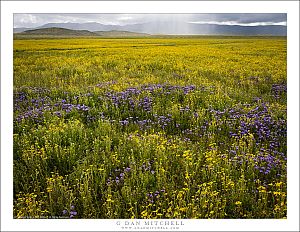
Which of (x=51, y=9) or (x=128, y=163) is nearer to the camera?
(x=128, y=163)

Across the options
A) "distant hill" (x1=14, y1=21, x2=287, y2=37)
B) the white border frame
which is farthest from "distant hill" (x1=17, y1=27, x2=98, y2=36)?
the white border frame

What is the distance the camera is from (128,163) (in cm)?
404

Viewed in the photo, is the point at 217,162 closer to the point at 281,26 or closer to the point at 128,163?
the point at 128,163

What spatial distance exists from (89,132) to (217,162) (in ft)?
5.27

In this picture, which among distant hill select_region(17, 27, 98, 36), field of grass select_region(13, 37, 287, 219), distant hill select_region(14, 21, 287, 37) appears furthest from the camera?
distant hill select_region(17, 27, 98, 36)

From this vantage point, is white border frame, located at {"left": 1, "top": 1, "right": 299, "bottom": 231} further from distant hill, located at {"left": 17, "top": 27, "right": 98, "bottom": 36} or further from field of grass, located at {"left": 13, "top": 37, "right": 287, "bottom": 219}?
distant hill, located at {"left": 17, "top": 27, "right": 98, "bottom": 36}

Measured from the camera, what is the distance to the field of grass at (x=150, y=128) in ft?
12.2

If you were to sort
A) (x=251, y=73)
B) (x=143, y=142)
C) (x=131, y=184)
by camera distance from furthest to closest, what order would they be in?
1. (x=251, y=73)
2. (x=143, y=142)
3. (x=131, y=184)

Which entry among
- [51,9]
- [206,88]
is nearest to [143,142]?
[206,88]

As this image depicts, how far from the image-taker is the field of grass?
372cm

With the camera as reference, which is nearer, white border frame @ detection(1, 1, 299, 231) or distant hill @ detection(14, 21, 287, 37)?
white border frame @ detection(1, 1, 299, 231)

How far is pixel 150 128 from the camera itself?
14.6 ft

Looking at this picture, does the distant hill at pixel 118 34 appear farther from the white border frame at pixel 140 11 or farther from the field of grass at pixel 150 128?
the white border frame at pixel 140 11
